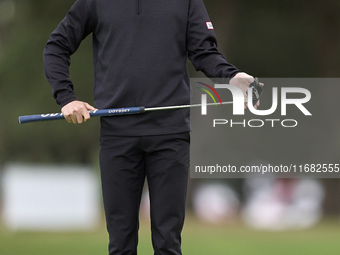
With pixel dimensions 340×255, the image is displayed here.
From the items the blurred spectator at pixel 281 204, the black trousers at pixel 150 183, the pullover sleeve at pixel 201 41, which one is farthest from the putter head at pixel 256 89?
the blurred spectator at pixel 281 204

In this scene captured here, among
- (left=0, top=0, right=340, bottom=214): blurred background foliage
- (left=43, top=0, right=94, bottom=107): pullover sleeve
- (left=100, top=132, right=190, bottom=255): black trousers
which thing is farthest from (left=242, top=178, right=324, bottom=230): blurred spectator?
(left=43, top=0, right=94, bottom=107): pullover sleeve

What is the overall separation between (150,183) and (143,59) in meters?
0.38

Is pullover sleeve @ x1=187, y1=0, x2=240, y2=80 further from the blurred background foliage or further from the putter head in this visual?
the blurred background foliage

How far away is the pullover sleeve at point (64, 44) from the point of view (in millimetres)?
1790

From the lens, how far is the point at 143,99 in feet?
5.68

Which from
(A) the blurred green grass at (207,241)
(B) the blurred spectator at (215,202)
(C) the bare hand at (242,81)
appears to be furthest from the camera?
(B) the blurred spectator at (215,202)

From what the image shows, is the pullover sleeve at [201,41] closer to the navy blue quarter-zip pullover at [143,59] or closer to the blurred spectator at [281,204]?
the navy blue quarter-zip pullover at [143,59]

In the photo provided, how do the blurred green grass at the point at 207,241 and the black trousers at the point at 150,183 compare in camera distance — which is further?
the blurred green grass at the point at 207,241

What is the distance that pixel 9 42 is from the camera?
389 cm

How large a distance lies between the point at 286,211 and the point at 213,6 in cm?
148

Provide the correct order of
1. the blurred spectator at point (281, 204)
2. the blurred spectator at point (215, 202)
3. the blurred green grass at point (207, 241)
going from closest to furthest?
the blurred green grass at point (207, 241) → the blurred spectator at point (281, 204) → the blurred spectator at point (215, 202)

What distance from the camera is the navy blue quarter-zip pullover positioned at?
1.73 metres

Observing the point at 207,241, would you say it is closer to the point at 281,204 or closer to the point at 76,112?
the point at 281,204

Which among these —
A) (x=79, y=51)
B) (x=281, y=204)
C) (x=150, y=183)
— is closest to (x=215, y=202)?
(x=281, y=204)
